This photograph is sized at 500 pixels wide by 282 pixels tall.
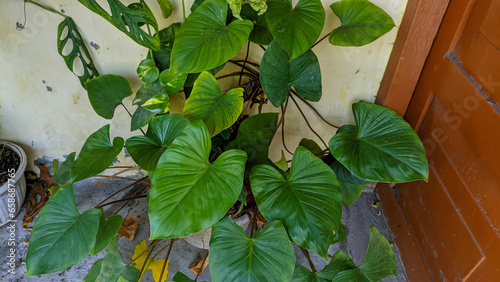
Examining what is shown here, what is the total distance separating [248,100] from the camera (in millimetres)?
1420

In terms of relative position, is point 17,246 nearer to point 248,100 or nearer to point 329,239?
point 248,100

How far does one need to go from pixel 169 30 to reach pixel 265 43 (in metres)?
0.33

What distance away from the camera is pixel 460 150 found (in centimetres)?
116

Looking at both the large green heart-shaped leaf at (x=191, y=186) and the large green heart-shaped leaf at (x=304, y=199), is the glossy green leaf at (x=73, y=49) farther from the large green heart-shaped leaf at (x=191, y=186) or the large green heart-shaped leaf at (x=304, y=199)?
the large green heart-shaped leaf at (x=304, y=199)

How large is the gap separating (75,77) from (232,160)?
34.7 inches

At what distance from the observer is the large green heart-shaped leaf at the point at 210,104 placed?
1.12 meters

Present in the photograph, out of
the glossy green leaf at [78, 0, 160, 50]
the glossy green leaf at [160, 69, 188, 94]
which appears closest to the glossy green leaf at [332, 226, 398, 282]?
the glossy green leaf at [160, 69, 188, 94]

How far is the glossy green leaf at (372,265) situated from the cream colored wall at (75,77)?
611 millimetres

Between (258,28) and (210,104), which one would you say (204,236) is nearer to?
(210,104)

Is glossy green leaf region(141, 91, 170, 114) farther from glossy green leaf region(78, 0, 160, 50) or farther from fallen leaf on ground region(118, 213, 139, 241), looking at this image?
fallen leaf on ground region(118, 213, 139, 241)

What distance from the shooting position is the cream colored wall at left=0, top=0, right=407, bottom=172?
1311 millimetres

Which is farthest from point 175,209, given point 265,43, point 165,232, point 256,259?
→ point 265,43

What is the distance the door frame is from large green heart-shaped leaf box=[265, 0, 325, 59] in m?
0.36

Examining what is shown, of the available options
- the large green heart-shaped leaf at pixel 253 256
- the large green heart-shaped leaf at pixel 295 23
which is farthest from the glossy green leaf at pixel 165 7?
the large green heart-shaped leaf at pixel 253 256
